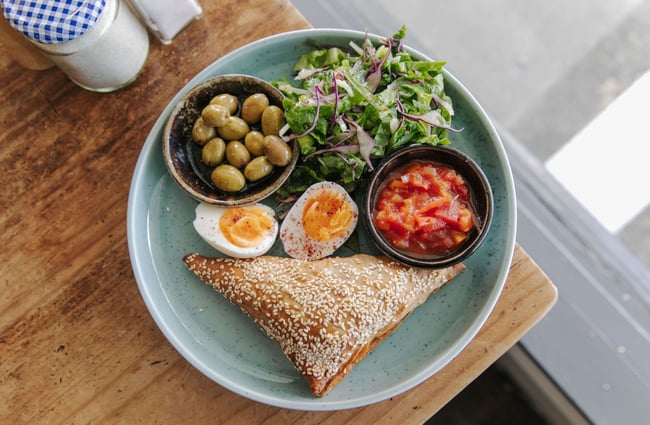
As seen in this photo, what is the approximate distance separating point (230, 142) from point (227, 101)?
0.14 meters

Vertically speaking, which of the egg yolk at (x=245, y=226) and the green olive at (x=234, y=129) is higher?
the green olive at (x=234, y=129)

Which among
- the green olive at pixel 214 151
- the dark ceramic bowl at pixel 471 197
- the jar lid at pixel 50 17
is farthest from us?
the green olive at pixel 214 151

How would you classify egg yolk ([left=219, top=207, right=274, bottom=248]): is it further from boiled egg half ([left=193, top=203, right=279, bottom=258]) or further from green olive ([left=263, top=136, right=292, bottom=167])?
green olive ([left=263, top=136, right=292, bottom=167])

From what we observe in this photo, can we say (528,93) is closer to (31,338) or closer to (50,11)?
(50,11)

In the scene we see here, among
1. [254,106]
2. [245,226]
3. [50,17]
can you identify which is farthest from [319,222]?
[50,17]

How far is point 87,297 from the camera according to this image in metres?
2.23

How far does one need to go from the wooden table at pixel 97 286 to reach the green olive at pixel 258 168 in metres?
0.47

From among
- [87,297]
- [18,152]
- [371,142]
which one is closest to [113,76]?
[18,152]

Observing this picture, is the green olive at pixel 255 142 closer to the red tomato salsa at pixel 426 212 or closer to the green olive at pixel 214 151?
the green olive at pixel 214 151

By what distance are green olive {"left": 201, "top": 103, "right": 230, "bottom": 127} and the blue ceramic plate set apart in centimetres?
15

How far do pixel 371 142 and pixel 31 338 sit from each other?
1435 mm

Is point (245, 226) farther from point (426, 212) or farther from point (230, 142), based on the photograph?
point (426, 212)

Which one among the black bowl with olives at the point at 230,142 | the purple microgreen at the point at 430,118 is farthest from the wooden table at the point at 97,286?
the purple microgreen at the point at 430,118

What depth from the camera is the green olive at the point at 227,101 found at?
214 centimetres
